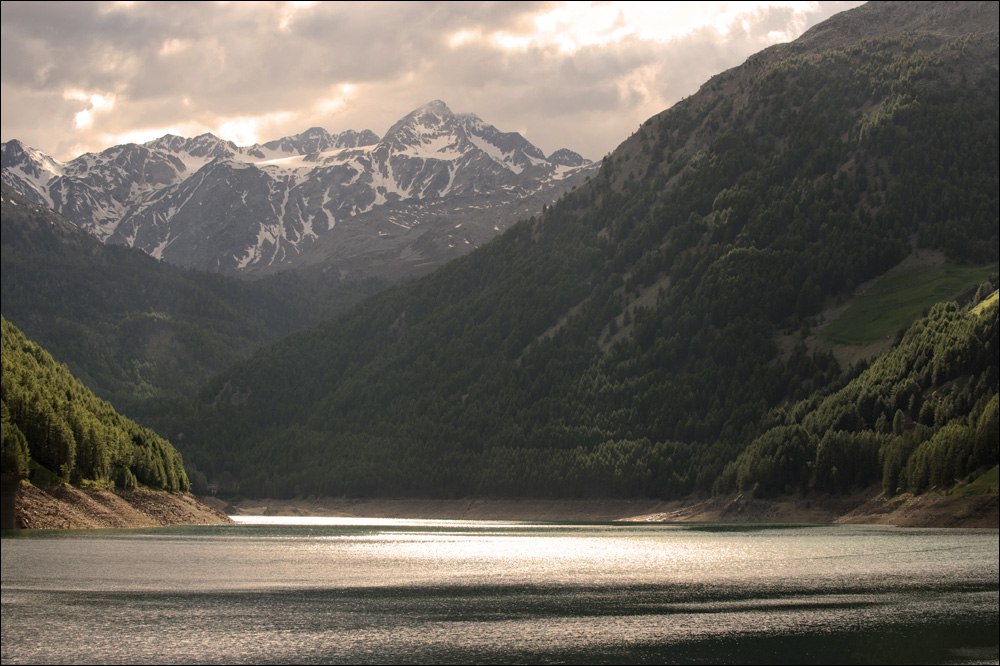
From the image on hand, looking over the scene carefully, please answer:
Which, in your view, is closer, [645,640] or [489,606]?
[645,640]

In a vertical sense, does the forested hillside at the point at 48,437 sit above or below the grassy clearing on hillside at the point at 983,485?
above

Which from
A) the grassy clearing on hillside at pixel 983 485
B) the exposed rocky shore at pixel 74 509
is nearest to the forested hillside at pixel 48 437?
the exposed rocky shore at pixel 74 509

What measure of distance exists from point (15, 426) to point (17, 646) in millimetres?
94816

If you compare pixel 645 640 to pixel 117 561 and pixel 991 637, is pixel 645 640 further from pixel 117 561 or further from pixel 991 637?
pixel 117 561

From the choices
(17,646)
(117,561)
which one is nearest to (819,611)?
(17,646)

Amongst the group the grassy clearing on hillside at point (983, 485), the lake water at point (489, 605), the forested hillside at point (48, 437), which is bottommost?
the lake water at point (489, 605)

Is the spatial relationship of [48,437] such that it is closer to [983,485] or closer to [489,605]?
[489,605]

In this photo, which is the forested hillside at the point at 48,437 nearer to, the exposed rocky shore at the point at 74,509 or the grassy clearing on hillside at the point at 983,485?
the exposed rocky shore at the point at 74,509

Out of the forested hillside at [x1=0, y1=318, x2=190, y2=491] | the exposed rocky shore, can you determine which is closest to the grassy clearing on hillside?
the exposed rocky shore

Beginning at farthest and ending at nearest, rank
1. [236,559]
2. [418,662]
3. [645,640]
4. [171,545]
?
[171,545] < [236,559] < [645,640] < [418,662]

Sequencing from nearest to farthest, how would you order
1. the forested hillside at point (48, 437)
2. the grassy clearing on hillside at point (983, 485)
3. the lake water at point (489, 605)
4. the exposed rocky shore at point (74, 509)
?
the lake water at point (489, 605) → the exposed rocky shore at point (74, 509) → the forested hillside at point (48, 437) → the grassy clearing on hillside at point (983, 485)

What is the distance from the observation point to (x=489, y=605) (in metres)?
89.1

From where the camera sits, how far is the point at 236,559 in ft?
417

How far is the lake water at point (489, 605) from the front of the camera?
68438 millimetres
